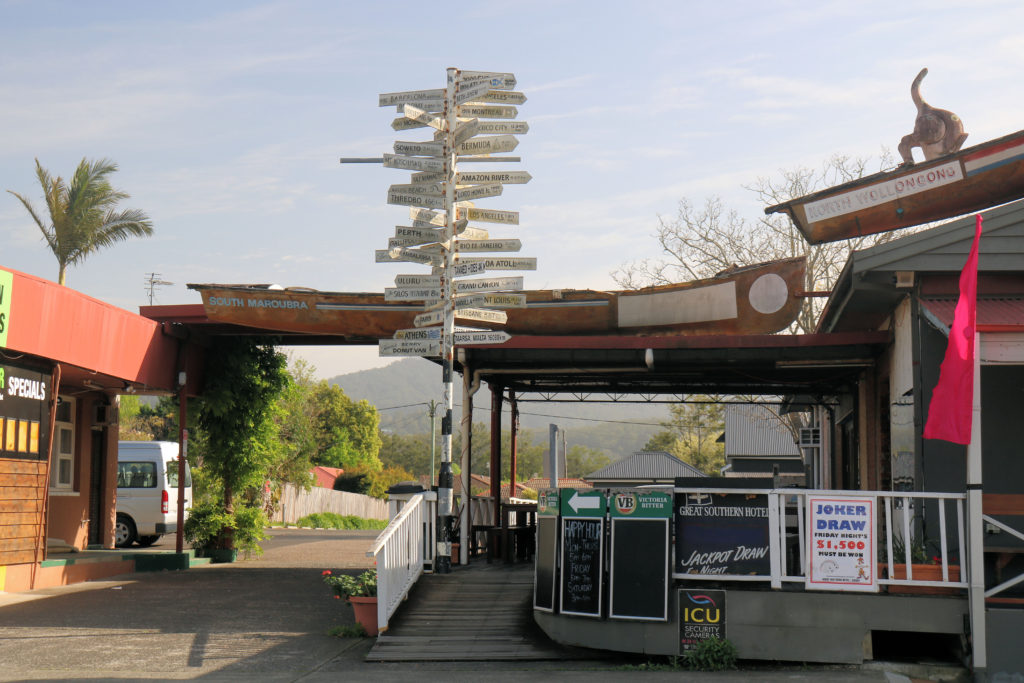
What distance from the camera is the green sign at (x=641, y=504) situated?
988 centimetres

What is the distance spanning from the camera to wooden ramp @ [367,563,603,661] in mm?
10016

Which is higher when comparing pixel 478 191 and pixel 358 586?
pixel 478 191

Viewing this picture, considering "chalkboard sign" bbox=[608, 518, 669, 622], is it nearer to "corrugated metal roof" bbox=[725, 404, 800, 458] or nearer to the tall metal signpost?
the tall metal signpost

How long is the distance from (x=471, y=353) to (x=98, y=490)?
9.35 m

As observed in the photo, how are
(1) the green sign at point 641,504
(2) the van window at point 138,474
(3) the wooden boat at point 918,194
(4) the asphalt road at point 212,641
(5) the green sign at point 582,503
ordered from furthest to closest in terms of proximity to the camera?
(2) the van window at point 138,474
(3) the wooden boat at point 918,194
(5) the green sign at point 582,503
(1) the green sign at point 641,504
(4) the asphalt road at point 212,641

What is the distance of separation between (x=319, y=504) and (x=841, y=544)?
38.4 m

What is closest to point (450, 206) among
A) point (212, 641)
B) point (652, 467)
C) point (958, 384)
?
point (212, 641)

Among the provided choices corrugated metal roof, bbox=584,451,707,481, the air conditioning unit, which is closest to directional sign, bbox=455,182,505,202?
the air conditioning unit

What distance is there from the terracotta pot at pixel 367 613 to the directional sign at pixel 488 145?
545cm

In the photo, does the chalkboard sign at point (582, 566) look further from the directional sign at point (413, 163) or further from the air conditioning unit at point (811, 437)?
the air conditioning unit at point (811, 437)

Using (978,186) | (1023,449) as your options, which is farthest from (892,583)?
(978,186)

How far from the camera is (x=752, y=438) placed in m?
47.4

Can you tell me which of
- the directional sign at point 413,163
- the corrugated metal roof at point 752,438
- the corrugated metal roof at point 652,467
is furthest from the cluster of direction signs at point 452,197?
the corrugated metal roof at point 652,467

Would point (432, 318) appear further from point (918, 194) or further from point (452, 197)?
point (918, 194)
